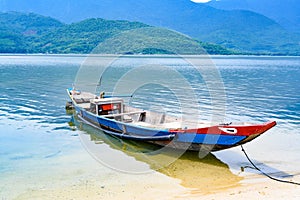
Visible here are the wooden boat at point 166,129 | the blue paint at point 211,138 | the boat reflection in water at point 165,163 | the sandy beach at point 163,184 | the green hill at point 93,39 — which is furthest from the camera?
the green hill at point 93,39

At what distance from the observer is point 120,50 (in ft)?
431

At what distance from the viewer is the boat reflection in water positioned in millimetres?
11703

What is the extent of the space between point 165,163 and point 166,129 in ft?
4.55

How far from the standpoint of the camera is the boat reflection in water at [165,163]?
11703 millimetres

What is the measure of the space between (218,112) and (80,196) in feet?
53.3

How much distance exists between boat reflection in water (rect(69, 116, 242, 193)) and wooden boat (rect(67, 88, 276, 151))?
0.55 meters

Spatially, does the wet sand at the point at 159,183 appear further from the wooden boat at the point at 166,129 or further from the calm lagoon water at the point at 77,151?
the wooden boat at the point at 166,129

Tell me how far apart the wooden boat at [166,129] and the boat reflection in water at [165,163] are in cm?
55

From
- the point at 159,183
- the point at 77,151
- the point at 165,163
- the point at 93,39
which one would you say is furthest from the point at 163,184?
the point at 93,39

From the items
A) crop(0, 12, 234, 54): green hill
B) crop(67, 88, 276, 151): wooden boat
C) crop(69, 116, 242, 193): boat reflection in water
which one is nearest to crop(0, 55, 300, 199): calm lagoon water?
crop(69, 116, 242, 193): boat reflection in water

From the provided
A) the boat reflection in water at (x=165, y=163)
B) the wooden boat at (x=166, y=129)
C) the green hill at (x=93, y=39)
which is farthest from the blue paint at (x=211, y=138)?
the green hill at (x=93, y=39)

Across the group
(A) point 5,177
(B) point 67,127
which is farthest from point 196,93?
(A) point 5,177

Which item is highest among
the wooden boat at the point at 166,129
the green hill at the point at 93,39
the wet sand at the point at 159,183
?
the green hill at the point at 93,39

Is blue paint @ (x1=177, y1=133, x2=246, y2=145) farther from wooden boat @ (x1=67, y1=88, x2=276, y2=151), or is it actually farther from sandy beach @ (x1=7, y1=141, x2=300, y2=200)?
sandy beach @ (x1=7, y1=141, x2=300, y2=200)
